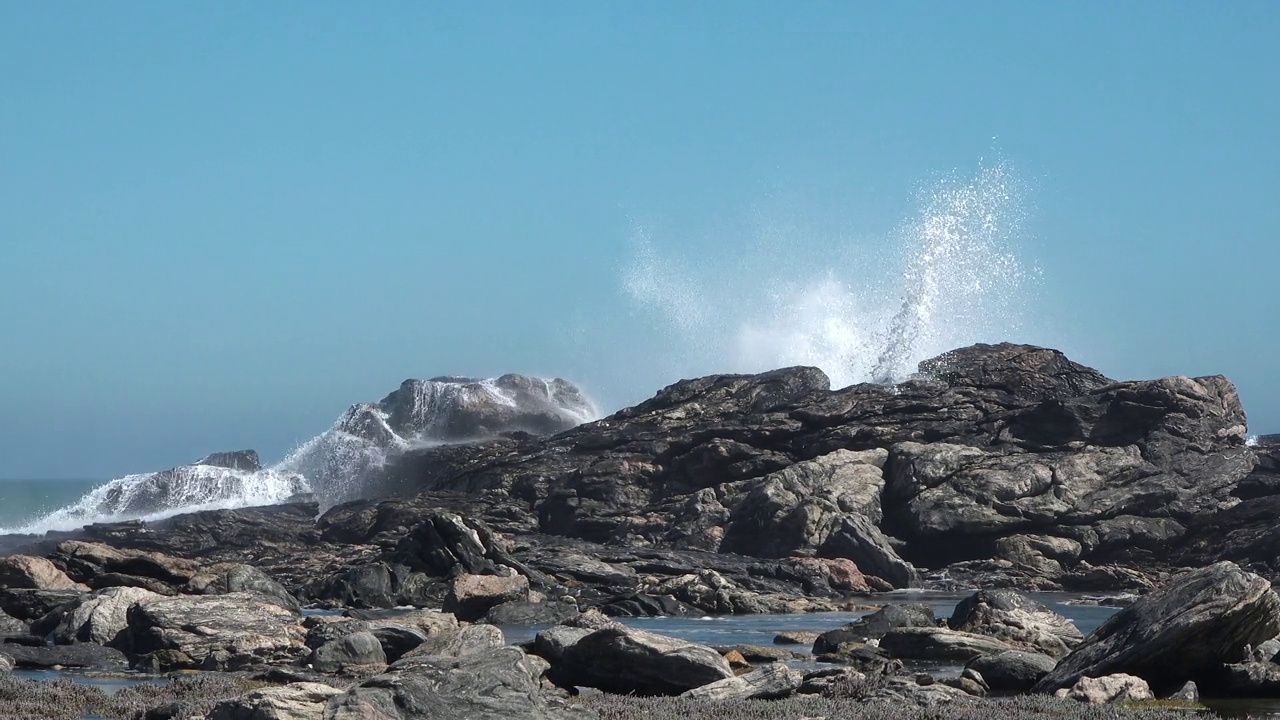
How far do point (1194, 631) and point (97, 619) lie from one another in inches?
995

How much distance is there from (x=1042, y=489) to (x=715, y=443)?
730 inches

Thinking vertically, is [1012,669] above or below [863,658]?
below

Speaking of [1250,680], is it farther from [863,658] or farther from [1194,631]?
[863,658]

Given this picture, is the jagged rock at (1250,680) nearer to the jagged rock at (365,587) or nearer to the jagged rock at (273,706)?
the jagged rock at (273,706)

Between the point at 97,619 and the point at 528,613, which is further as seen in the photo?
the point at 528,613

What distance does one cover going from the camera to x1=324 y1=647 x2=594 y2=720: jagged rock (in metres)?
18.0

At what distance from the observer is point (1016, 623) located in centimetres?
3688

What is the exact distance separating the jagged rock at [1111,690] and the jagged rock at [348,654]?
45.8 ft

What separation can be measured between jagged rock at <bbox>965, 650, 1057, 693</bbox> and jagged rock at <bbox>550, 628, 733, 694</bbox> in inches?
215

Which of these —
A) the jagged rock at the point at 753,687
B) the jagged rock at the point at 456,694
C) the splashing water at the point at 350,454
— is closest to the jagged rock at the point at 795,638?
the jagged rock at the point at 753,687

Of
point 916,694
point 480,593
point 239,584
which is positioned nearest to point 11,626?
point 239,584

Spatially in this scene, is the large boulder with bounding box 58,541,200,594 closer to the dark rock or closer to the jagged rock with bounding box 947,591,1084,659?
the jagged rock with bounding box 947,591,1084,659

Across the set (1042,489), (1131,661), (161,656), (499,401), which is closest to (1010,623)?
(1131,661)

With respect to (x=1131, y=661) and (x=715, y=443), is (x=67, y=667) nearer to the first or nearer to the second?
(x=1131, y=661)
